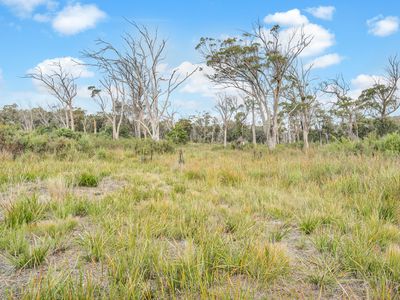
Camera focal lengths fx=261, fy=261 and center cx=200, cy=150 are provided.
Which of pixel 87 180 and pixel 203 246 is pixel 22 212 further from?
pixel 87 180

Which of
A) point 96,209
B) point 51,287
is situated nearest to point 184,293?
point 51,287

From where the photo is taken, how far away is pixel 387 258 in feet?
6.77

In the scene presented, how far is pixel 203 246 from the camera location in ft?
7.12

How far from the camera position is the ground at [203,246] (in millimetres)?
1725

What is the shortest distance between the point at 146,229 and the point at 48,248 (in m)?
0.83

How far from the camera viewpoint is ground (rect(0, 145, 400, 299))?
172 cm

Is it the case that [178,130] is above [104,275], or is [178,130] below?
above

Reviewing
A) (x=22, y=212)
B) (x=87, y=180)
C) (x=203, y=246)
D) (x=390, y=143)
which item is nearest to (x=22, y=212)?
(x=22, y=212)

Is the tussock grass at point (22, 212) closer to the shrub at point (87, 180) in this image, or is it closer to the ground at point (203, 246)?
the ground at point (203, 246)

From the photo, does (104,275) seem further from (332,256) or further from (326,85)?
(326,85)

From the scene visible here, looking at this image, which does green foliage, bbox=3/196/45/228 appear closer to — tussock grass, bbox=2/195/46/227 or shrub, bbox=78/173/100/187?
tussock grass, bbox=2/195/46/227

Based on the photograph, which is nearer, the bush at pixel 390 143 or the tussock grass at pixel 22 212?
the tussock grass at pixel 22 212

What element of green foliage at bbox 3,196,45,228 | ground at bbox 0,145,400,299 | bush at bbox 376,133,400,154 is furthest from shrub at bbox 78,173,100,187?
bush at bbox 376,133,400,154

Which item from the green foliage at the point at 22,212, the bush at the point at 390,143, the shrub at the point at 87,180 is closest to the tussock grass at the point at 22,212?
the green foliage at the point at 22,212
